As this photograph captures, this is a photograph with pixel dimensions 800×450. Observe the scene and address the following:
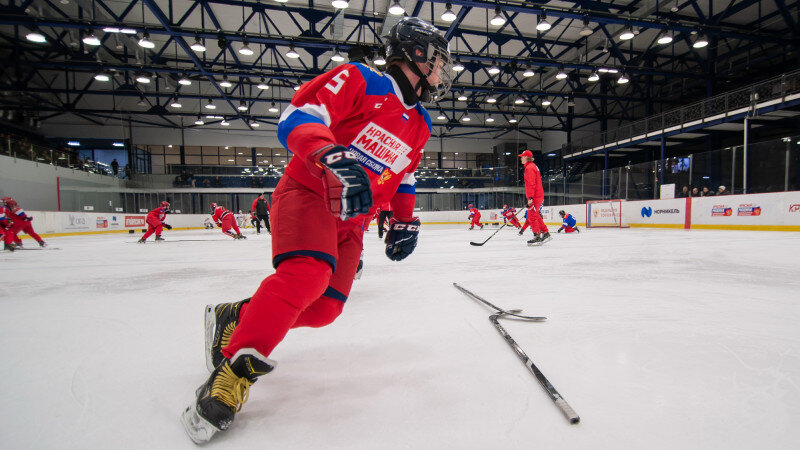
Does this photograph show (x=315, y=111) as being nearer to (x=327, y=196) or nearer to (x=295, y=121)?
(x=295, y=121)

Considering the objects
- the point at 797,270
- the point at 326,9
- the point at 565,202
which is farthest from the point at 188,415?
the point at 565,202

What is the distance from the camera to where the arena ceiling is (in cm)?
1212

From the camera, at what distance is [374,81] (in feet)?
4.66

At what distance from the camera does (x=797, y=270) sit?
3.45 metres

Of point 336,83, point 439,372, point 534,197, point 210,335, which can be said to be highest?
point 336,83

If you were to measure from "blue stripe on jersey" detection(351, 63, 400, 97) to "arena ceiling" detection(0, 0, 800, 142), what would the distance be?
27.7ft

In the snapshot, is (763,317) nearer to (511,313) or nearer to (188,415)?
(511,313)

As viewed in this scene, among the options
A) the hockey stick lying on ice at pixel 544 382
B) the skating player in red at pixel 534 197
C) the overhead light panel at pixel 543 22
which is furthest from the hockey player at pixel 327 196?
the overhead light panel at pixel 543 22

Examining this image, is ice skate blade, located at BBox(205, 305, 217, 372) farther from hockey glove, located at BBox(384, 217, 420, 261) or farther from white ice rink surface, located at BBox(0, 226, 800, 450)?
hockey glove, located at BBox(384, 217, 420, 261)

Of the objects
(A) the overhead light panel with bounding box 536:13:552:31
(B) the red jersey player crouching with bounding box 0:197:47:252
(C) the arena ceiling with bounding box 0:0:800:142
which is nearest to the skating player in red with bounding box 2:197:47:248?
(B) the red jersey player crouching with bounding box 0:197:47:252

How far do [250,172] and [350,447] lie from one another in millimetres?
27192

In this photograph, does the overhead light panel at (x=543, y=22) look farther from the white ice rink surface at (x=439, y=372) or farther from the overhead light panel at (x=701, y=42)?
the white ice rink surface at (x=439, y=372)

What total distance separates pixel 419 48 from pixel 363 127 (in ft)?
1.35

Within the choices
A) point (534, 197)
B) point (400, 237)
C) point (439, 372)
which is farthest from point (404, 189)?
→ point (534, 197)
